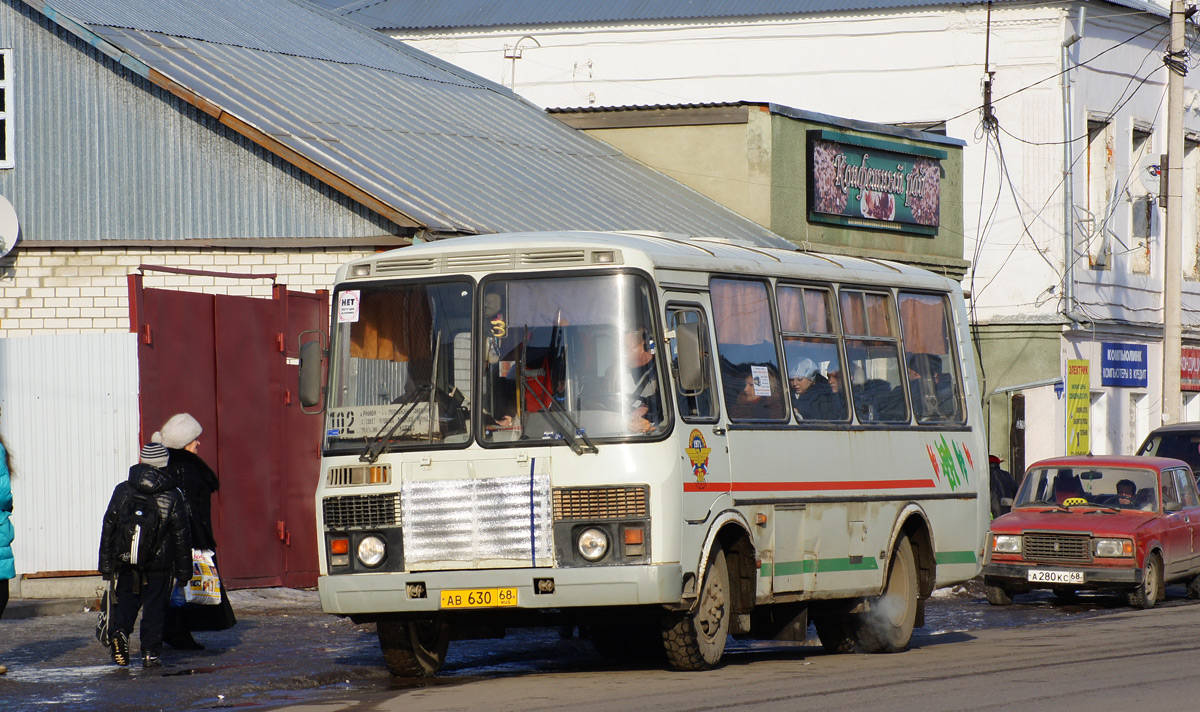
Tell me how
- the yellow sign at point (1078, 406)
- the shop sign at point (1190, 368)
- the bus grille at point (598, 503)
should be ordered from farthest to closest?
1. the shop sign at point (1190, 368)
2. the yellow sign at point (1078, 406)
3. the bus grille at point (598, 503)

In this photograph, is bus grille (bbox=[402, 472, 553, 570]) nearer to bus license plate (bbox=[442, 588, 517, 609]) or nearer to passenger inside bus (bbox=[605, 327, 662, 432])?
bus license plate (bbox=[442, 588, 517, 609])

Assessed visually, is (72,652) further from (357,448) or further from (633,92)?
(633,92)

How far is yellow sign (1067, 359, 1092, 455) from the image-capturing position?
34.9m

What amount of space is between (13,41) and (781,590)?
1131 cm

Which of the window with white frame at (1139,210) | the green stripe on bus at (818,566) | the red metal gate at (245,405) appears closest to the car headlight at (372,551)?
the green stripe on bus at (818,566)

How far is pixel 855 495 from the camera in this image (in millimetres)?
13125

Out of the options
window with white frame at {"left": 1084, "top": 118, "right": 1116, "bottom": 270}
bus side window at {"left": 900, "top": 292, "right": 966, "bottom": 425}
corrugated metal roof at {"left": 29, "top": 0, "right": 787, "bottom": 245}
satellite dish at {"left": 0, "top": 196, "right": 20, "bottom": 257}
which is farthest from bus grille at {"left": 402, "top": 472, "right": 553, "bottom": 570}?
window with white frame at {"left": 1084, "top": 118, "right": 1116, "bottom": 270}

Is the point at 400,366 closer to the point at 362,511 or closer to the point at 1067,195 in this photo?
the point at 362,511

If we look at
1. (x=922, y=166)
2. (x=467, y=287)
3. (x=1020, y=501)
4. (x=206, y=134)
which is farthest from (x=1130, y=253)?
(x=467, y=287)

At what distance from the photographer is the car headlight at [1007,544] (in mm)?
19266

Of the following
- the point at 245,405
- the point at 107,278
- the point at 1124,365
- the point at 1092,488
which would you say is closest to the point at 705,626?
the point at 245,405

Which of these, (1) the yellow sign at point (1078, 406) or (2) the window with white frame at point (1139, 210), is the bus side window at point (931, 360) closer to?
(1) the yellow sign at point (1078, 406)

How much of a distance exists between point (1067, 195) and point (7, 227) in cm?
2233

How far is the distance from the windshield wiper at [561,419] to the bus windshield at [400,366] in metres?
0.41
